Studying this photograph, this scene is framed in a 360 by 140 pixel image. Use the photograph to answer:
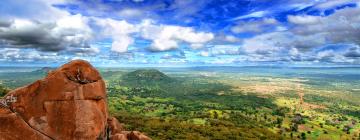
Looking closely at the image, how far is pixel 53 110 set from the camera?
37.4 meters

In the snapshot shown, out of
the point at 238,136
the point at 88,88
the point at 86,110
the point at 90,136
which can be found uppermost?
the point at 88,88

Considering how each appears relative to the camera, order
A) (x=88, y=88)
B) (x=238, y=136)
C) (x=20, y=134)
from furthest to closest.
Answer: (x=238, y=136) < (x=88, y=88) < (x=20, y=134)

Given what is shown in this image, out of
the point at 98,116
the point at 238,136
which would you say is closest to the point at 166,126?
the point at 238,136

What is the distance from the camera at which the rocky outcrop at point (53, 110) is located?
3688cm

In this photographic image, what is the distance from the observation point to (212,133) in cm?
19188

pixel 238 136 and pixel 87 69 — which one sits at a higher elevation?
pixel 87 69

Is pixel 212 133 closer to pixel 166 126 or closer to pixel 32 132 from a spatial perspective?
pixel 166 126

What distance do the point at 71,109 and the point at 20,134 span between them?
6.30 meters

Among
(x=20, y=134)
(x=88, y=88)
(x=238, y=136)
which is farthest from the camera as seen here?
(x=238, y=136)

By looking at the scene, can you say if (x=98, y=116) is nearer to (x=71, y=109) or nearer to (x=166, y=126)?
(x=71, y=109)

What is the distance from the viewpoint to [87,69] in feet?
133

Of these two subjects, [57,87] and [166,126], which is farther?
[166,126]

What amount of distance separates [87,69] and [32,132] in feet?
32.3

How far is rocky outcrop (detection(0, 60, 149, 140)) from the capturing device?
36875 mm
